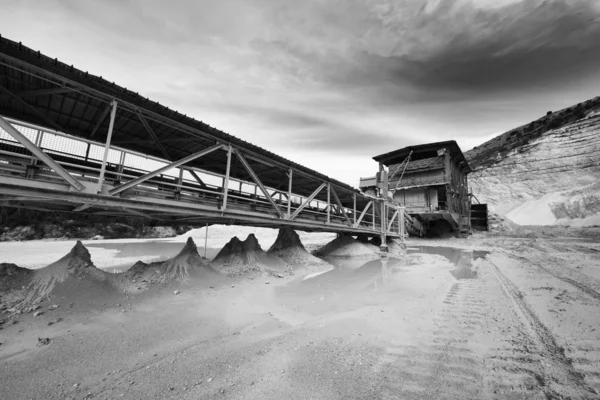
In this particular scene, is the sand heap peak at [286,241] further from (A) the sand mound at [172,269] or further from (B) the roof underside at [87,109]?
(A) the sand mound at [172,269]

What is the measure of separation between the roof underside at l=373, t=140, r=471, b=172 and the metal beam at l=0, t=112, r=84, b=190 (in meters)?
33.5

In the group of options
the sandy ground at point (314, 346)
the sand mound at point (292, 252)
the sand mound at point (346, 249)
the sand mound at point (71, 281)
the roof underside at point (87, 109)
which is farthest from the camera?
the sand mound at point (346, 249)

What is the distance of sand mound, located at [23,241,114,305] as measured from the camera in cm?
527

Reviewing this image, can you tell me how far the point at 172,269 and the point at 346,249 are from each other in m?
11.7

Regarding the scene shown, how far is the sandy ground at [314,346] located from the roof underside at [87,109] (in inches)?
194

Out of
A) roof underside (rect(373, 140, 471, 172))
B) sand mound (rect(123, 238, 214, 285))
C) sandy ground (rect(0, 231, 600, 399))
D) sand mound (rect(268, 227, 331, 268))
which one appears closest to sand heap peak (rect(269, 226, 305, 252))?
sand mound (rect(268, 227, 331, 268))

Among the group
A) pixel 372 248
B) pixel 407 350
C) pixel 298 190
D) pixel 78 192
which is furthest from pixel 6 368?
pixel 372 248

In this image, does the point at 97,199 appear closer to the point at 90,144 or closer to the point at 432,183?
the point at 90,144

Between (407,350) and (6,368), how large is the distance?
560 centimetres

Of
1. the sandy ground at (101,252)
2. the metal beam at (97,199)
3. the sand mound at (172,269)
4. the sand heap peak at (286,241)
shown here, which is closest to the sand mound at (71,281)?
the sand mound at (172,269)

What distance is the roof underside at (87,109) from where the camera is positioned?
4.98m

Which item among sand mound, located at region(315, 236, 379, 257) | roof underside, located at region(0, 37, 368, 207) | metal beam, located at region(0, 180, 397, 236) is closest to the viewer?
metal beam, located at region(0, 180, 397, 236)

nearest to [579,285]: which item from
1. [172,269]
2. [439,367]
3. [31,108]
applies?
[439,367]

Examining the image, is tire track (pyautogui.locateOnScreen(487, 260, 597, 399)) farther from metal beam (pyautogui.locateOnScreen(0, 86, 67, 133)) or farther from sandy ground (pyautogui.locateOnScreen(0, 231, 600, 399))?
metal beam (pyautogui.locateOnScreen(0, 86, 67, 133))
